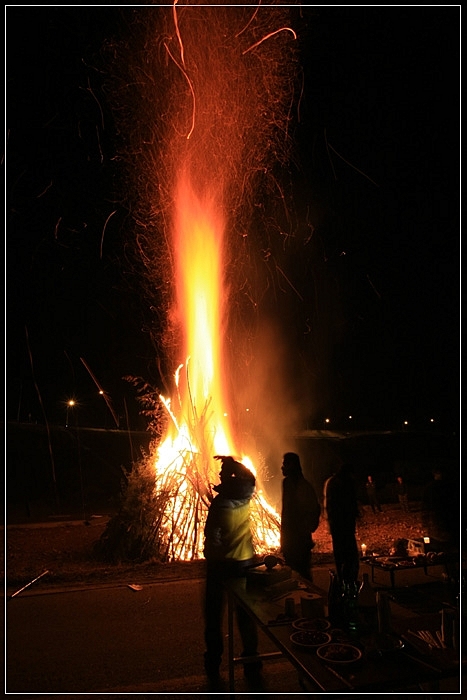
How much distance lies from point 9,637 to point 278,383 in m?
22.5

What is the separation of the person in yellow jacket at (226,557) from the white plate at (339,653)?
5.17ft

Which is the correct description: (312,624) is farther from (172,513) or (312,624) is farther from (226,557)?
(172,513)

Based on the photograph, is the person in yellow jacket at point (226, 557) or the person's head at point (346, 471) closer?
the person in yellow jacket at point (226, 557)

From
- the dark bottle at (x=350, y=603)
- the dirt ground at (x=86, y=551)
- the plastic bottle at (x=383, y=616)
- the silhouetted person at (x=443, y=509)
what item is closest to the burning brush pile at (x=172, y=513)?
the dirt ground at (x=86, y=551)

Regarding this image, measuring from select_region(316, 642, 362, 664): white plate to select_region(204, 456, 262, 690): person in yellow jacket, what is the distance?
5.17 ft

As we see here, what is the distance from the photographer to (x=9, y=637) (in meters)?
5.48

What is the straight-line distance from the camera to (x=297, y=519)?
18.3ft

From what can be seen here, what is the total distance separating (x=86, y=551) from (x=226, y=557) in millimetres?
5788

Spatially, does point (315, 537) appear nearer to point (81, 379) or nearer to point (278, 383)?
point (278, 383)

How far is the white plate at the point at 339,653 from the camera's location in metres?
2.71

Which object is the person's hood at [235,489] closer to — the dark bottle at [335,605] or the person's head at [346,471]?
the dark bottle at [335,605]

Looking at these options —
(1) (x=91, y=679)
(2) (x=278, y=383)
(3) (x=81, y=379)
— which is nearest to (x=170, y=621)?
(1) (x=91, y=679)

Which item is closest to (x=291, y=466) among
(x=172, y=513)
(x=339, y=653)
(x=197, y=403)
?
(x=339, y=653)

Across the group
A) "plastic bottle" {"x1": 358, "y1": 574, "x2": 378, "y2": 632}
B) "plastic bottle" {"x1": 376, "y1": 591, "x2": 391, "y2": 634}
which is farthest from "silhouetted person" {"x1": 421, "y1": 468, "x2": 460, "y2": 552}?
"plastic bottle" {"x1": 376, "y1": 591, "x2": 391, "y2": 634}
